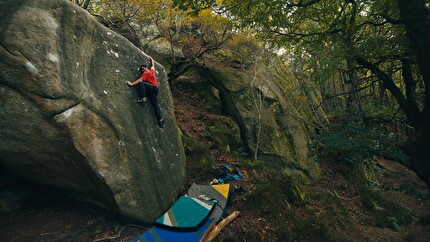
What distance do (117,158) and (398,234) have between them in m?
11.0

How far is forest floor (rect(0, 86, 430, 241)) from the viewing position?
6855 millimetres

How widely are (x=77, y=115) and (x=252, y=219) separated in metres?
6.06

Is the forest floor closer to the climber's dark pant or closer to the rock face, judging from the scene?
the rock face

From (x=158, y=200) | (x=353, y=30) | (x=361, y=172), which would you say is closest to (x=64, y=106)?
(x=158, y=200)

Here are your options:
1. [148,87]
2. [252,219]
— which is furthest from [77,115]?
[252,219]

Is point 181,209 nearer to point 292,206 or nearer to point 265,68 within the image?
point 292,206

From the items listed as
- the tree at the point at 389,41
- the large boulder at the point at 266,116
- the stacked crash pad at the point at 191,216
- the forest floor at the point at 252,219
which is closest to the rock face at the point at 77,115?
the stacked crash pad at the point at 191,216

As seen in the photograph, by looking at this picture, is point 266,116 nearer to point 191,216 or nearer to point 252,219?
point 252,219

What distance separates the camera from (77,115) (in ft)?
19.9

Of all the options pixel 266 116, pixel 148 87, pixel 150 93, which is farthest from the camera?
pixel 266 116

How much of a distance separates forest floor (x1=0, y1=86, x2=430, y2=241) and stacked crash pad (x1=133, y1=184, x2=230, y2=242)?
1.45 ft

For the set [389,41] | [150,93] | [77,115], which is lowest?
[77,115]

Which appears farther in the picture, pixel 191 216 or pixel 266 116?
pixel 266 116

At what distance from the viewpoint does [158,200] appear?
7.82m
